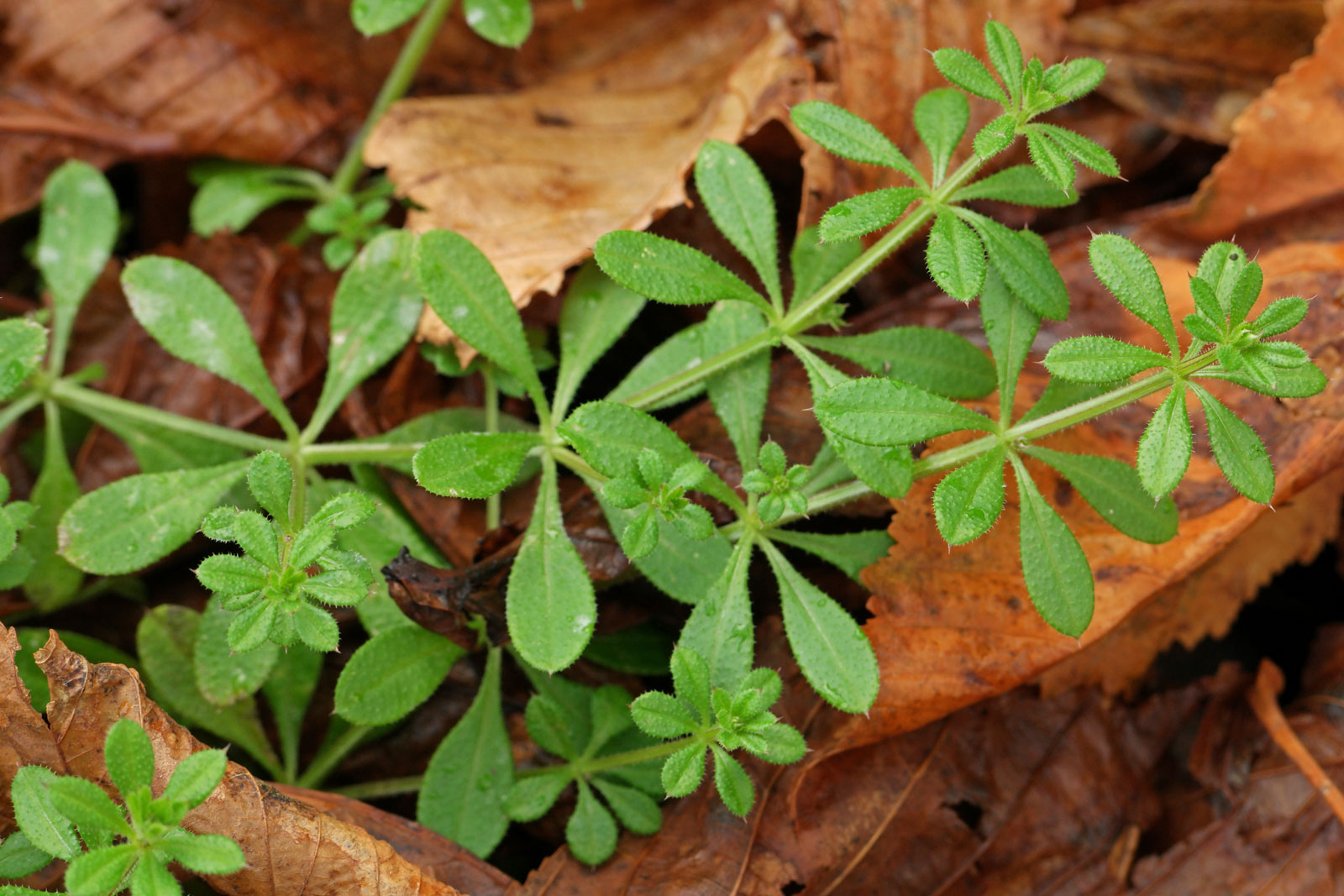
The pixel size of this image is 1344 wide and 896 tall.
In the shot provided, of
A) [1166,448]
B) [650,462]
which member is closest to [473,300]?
[650,462]

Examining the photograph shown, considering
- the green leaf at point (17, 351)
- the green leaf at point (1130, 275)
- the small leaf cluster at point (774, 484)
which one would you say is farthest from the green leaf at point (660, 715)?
the green leaf at point (17, 351)

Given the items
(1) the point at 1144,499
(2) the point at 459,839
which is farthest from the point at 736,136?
(2) the point at 459,839

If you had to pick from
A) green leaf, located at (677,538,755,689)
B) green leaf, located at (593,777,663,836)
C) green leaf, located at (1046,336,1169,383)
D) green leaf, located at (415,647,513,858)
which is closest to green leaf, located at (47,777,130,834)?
green leaf, located at (415,647,513,858)

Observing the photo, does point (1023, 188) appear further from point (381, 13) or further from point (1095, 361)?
point (381, 13)

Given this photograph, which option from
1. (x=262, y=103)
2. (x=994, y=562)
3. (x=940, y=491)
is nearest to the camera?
(x=940, y=491)

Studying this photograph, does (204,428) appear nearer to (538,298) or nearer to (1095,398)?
(538,298)

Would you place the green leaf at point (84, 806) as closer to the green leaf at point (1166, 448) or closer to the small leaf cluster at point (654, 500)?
the small leaf cluster at point (654, 500)

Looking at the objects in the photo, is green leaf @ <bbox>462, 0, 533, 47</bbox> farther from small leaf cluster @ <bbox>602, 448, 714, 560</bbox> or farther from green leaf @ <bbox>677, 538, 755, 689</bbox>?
green leaf @ <bbox>677, 538, 755, 689</bbox>
